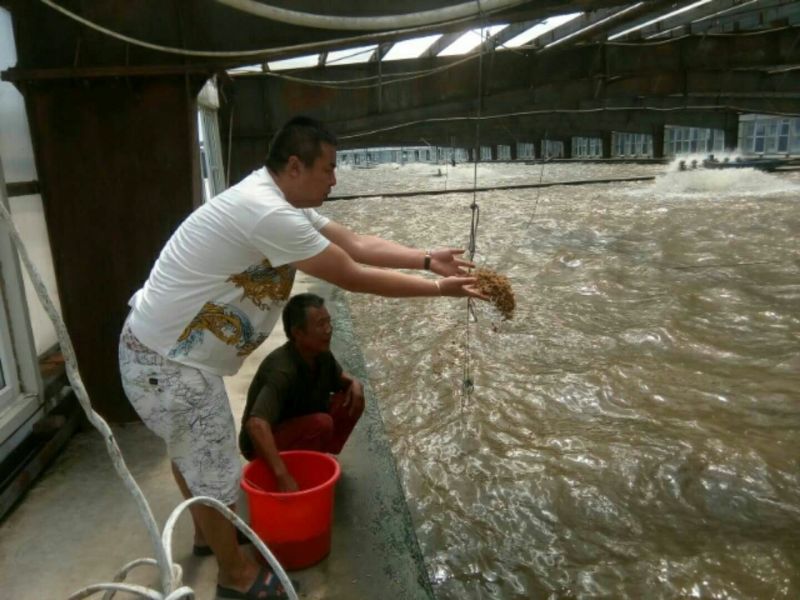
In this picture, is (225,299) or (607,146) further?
(607,146)

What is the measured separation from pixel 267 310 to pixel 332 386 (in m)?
1.03

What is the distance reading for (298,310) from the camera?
311 cm

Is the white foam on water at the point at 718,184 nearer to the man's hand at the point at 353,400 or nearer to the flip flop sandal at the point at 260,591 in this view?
the man's hand at the point at 353,400

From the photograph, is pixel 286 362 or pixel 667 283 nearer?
pixel 286 362

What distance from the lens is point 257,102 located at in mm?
7559

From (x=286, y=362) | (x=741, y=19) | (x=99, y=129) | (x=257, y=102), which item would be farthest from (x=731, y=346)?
(x=741, y=19)

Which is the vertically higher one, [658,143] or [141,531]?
[658,143]

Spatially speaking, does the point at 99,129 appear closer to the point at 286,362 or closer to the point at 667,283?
the point at 286,362

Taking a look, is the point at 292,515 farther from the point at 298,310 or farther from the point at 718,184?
the point at 718,184

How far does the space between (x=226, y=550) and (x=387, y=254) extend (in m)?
Answer: 1.45

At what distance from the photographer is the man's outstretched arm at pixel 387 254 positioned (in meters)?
3.05

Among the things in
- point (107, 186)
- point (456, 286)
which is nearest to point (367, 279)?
point (456, 286)

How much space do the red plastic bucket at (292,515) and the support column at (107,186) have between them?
174cm

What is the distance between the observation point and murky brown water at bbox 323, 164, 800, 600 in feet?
9.80
